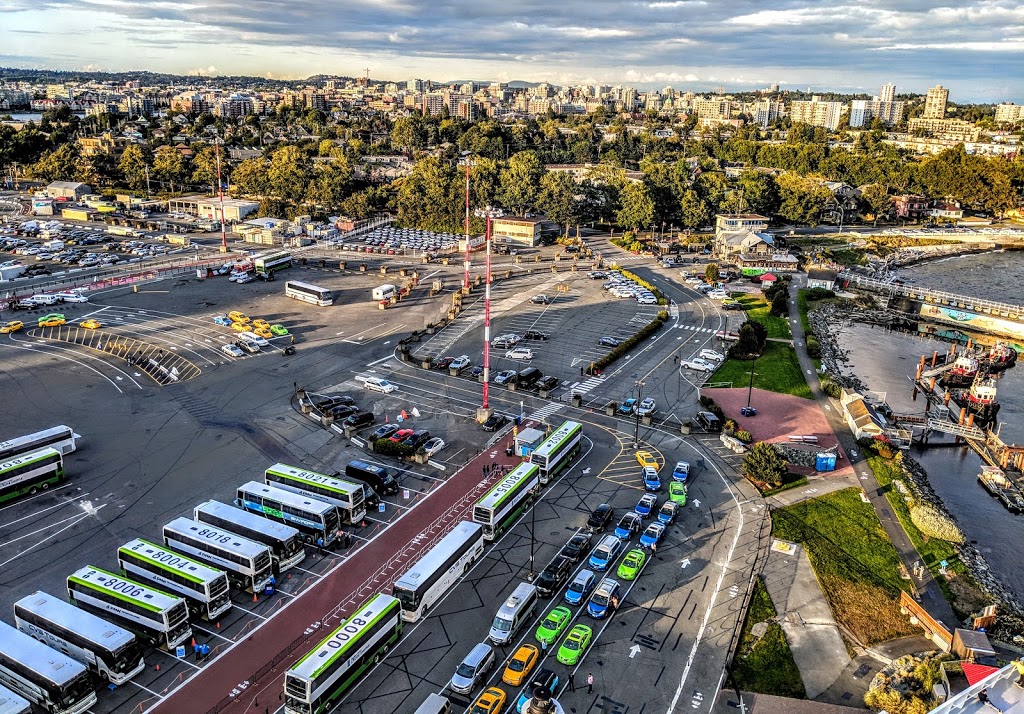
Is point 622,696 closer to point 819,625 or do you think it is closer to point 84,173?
point 819,625

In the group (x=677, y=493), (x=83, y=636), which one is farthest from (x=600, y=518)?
(x=83, y=636)

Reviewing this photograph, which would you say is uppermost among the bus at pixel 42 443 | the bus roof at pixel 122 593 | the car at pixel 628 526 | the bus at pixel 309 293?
the bus at pixel 309 293

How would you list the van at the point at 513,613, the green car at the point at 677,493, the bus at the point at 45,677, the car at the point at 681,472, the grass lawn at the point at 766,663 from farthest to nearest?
→ the car at the point at 681,472, the green car at the point at 677,493, the van at the point at 513,613, the grass lawn at the point at 766,663, the bus at the point at 45,677

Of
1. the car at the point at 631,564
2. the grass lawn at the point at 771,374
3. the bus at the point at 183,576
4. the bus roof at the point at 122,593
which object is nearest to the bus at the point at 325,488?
the bus at the point at 183,576

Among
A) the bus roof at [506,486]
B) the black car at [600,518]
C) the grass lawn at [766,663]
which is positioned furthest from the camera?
the black car at [600,518]

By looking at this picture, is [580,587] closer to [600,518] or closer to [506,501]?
[600,518]

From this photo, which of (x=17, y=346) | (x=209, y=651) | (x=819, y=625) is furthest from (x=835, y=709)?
(x=17, y=346)

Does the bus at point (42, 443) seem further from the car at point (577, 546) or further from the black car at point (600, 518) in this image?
the black car at point (600, 518)
